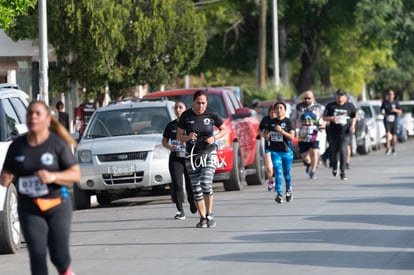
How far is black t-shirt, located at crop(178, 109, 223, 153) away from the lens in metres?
16.1

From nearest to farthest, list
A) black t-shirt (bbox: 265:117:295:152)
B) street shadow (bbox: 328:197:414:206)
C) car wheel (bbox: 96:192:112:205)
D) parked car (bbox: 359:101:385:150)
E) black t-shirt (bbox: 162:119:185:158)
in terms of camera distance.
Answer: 1. black t-shirt (bbox: 162:119:185:158)
2. street shadow (bbox: 328:197:414:206)
3. black t-shirt (bbox: 265:117:295:152)
4. car wheel (bbox: 96:192:112:205)
5. parked car (bbox: 359:101:385:150)

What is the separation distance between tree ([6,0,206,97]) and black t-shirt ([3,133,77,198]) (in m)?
20.9

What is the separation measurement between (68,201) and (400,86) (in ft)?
240

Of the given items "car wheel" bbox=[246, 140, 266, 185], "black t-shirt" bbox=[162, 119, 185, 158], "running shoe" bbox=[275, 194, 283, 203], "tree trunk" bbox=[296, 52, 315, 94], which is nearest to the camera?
"black t-shirt" bbox=[162, 119, 185, 158]

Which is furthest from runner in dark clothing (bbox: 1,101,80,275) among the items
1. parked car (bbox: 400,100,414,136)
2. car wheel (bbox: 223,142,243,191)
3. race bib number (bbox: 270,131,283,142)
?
parked car (bbox: 400,100,414,136)

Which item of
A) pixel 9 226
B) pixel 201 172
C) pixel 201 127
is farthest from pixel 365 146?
pixel 9 226

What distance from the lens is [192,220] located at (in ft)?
55.9

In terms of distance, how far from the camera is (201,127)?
52.9 feet

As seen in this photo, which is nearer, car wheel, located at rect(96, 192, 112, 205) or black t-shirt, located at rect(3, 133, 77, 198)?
black t-shirt, located at rect(3, 133, 77, 198)

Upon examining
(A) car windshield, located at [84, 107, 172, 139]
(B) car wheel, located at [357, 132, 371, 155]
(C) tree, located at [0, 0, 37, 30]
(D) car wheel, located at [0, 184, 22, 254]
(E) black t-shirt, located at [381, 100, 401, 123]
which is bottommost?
(B) car wheel, located at [357, 132, 371, 155]

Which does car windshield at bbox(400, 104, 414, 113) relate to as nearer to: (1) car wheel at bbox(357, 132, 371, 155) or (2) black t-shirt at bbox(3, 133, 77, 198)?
(1) car wheel at bbox(357, 132, 371, 155)

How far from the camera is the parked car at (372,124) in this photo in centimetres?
3978

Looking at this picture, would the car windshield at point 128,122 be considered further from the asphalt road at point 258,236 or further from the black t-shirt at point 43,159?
the black t-shirt at point 43,159

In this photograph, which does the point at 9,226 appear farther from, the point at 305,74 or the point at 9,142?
the point at 305,74
